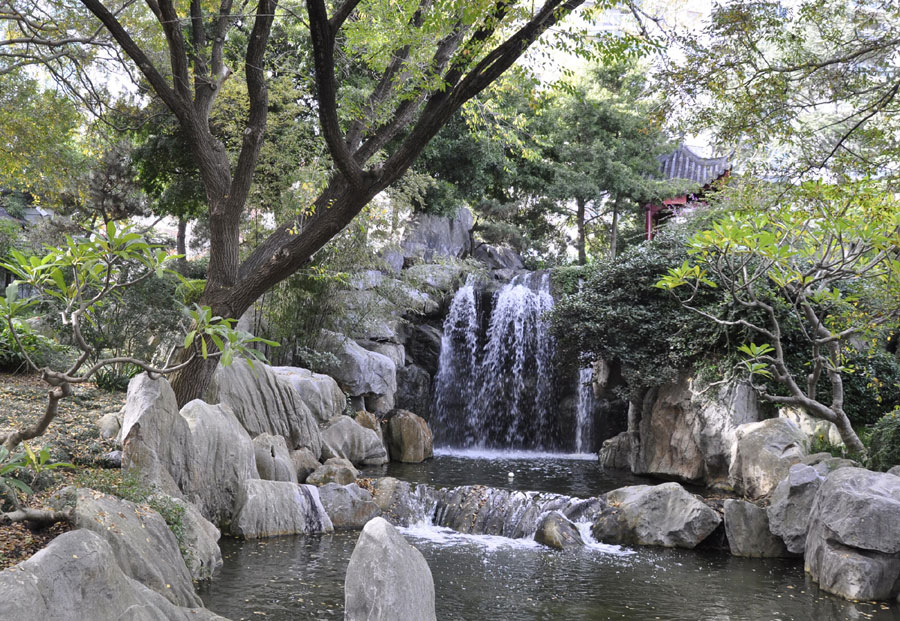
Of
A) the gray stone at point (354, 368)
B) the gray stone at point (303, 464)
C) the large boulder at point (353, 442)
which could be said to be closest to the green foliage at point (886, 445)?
the gray stone at point (303, 464)

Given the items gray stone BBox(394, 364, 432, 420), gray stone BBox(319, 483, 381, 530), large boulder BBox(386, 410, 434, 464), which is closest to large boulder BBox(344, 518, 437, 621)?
gray stone BBox(319, 483, 381, 530)

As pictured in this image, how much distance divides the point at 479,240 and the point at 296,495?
18193 mm

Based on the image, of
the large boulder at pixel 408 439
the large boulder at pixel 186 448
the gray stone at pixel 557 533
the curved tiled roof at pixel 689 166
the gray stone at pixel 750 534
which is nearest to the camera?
the large boulder at pixel 186 448

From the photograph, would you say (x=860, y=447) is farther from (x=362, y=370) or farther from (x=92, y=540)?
(x=362, y=370)

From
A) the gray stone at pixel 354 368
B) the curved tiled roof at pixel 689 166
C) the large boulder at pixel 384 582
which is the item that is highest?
the curved tiled roof at pixel 689 166

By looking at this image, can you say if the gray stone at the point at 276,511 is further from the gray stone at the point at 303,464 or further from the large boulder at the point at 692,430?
the large boulder at the point at 692,430

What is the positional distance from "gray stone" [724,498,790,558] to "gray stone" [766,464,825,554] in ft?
0.54

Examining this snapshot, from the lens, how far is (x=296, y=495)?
8367 millimetres

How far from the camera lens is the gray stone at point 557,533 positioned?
829 centimetres

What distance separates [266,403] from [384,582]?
7202 millimetres

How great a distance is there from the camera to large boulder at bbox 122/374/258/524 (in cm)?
655

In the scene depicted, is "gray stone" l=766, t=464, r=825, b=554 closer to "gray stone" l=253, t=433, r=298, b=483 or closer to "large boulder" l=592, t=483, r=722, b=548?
"large boulder" l=592, t=483, r=722, b=548

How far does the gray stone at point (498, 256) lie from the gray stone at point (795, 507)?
16914mm

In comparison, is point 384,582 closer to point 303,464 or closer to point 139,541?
point 139,541
